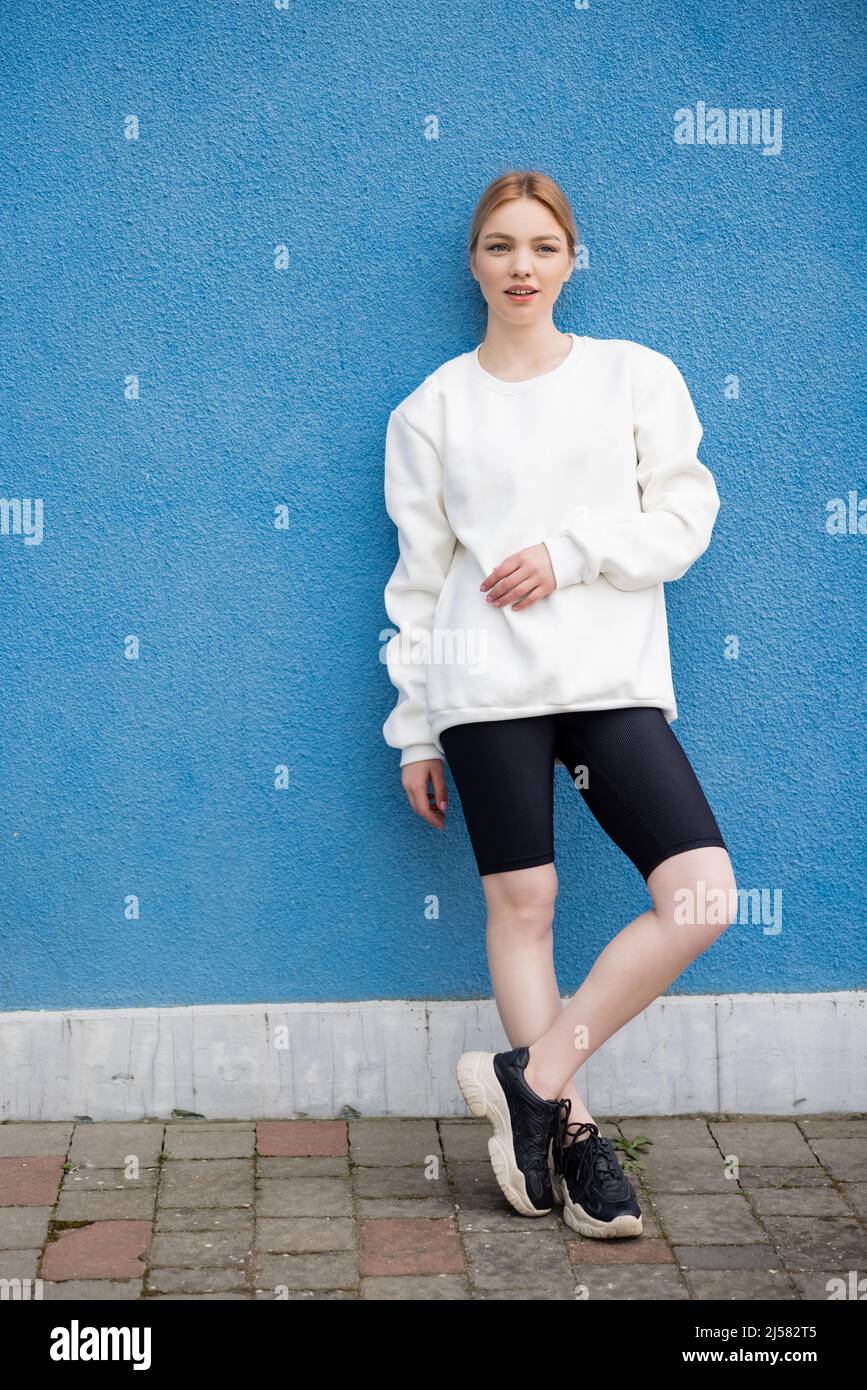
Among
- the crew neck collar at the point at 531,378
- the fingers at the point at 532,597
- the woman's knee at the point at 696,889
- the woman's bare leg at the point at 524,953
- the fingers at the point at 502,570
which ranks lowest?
the woman's bare leg at the point at 524,953

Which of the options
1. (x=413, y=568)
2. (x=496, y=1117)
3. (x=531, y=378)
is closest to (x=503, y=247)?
(x=531, y=378)

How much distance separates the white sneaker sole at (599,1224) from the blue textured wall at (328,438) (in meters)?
0.71

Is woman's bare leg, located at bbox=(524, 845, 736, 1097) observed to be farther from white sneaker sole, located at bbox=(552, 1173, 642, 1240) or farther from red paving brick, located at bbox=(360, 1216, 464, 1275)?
red paving brick, located at bbox=(360, 1216, 464, 1275)

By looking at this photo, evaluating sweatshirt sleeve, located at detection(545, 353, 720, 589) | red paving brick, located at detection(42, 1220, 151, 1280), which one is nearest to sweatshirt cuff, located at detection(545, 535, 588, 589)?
sweatshirt sleeve, located at detection(545, 353, 720, 589)

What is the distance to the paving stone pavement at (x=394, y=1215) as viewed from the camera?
102 inches

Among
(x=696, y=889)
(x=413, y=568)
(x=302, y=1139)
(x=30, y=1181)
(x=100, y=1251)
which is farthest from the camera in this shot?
(x=302, y=1139)

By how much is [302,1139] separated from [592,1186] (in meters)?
0.76

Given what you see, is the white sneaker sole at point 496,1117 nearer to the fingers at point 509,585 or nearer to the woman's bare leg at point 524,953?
the woman's bare leg at point 524,953

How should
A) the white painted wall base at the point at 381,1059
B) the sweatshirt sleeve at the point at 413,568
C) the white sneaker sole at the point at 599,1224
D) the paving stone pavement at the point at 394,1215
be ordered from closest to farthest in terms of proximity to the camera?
the paving stone pavement at the point at 394,1215 → the white sneaker sole at the point at 599,1224 → the sweatshirt sleeve at the point at 413,568 → the white painted wall base at the point at 381,1059

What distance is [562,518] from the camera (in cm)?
294

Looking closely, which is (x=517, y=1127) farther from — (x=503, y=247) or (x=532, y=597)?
(x=503, y=247)

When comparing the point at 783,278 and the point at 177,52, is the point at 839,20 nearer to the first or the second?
the point at 783,278

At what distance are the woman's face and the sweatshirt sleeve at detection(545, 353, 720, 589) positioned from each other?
0.26m

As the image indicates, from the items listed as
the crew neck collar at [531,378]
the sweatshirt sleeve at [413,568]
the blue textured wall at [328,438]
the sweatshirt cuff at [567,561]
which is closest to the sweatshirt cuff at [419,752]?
the sweatshirt sleeve at [413,568]
